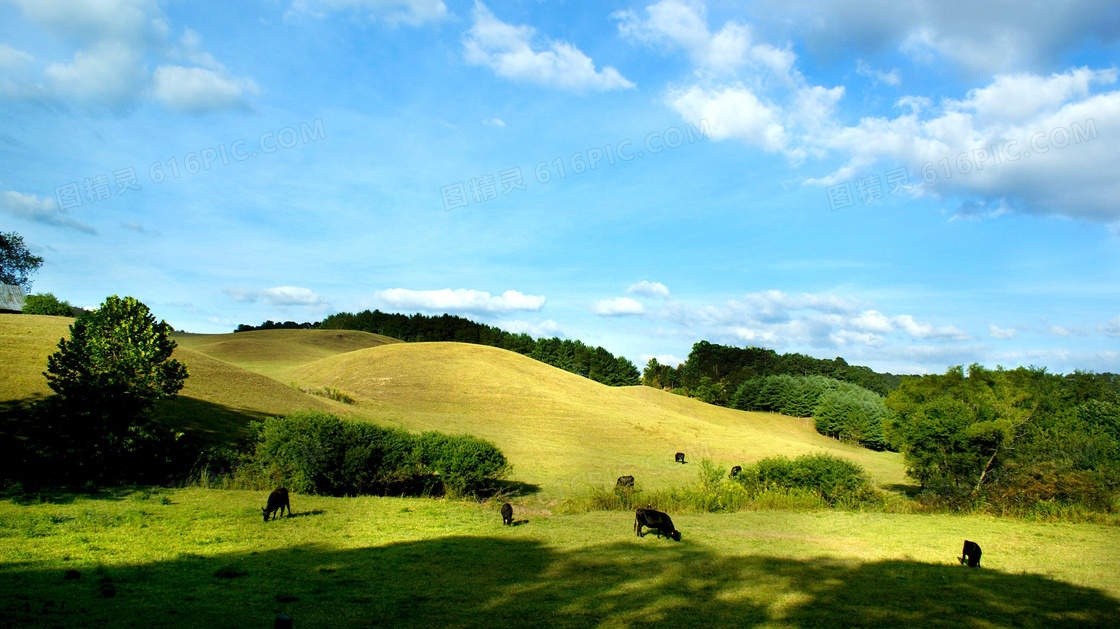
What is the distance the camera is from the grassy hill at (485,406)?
27250 mm

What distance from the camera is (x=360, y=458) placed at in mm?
17250

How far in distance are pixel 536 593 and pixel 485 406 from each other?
40.4 meters

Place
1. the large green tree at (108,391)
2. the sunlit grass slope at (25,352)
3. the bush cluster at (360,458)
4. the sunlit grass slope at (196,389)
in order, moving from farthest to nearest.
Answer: the sunlit grass slope at (196,389) → the sunlit grass slope at (25,352) → the bush cluster at (360,458) → the large green tree at (108,391)

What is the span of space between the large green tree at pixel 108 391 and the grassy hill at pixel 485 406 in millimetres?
5742

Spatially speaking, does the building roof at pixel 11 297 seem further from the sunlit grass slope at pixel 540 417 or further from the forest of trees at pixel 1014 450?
the forest of trees at pixel 1014 450

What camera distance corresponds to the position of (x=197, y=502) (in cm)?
1397

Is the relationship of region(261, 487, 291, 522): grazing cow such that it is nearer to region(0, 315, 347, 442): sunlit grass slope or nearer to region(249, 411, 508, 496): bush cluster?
region(249, 411, 508, 496): bush cluster

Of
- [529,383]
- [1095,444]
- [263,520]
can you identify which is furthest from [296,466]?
[529,383]

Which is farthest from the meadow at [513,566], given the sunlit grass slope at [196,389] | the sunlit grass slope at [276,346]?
the sunlit grass slope at [276,346]

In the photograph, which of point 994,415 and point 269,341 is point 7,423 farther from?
point 269,341

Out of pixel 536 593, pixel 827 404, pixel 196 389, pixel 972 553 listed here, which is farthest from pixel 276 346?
pixel 972 553

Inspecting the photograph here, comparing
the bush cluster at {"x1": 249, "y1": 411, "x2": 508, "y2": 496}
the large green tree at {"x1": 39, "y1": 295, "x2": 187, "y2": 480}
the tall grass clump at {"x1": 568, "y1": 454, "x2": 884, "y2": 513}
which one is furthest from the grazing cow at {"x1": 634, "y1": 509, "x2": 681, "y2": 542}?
the large green tree at {"x1": 39, "y1": 295, "x2": 187, "y2": 480}

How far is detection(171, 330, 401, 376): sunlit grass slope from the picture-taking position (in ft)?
250

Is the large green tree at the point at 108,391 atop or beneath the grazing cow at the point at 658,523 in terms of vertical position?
atop
